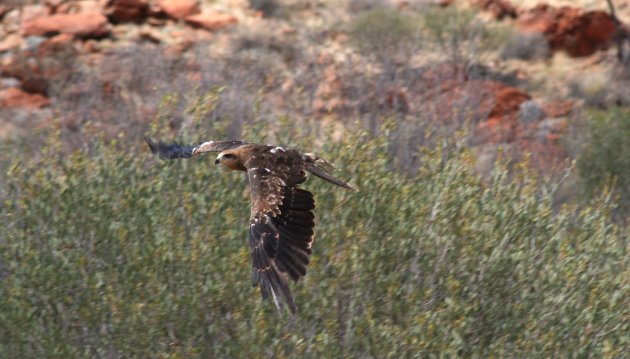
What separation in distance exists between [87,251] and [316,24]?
706 inches

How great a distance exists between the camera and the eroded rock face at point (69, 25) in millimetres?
25938

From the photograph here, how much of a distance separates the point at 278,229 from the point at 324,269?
1612mm

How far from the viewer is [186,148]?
11836mm

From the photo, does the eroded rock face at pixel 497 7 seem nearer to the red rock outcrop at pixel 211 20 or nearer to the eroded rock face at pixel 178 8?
the red rock outcrop at pixel 211 20

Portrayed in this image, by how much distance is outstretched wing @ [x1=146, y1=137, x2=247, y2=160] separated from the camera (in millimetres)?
10906

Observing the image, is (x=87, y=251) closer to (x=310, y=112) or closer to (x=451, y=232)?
(x=451, y=232)

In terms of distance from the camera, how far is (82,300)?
1075 cm

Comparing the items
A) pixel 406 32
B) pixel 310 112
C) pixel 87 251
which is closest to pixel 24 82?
pixel 310 112

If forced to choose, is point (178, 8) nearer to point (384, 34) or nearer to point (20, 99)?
point (384, 34)

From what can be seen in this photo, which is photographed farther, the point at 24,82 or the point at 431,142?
the point at 24,82

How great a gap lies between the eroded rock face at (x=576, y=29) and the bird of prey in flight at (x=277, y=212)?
18.8 metres

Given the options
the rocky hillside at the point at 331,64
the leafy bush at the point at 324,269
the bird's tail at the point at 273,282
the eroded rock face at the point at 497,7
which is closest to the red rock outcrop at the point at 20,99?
the rocky hillside at the point at 331,64

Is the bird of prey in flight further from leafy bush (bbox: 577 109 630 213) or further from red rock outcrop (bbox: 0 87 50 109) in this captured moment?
red rock outcrop (bbox: 0 87 50 109)

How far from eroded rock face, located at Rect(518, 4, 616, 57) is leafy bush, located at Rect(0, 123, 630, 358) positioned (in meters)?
16.2
